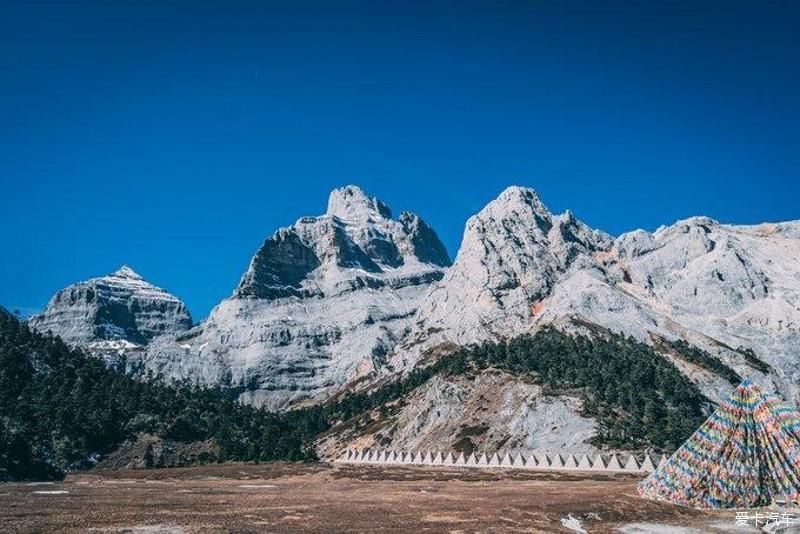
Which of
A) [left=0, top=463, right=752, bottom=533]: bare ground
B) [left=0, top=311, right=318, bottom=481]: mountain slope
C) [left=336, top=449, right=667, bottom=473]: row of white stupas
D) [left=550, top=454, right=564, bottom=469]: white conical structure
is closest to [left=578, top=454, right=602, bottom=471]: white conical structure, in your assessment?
[left=336, top=449, right=667, bottom=473]: row of white stupas

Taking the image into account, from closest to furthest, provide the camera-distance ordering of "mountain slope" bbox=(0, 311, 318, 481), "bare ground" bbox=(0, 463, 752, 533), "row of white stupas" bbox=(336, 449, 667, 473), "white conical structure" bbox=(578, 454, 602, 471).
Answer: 1. "bare ground" bbox=(0, 463, 752, 533)
2. "row of white stupas" bbox=(336, 449, 667, 473)
3. "white conical structure" bbox=(578, 454, 602, 471)
4. "mountain slope" bbox=(0, 311, 318, 481)

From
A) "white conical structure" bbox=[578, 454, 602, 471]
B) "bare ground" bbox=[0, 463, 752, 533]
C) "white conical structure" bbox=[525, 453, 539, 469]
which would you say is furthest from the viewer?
"white conical structure" bbox=[525, 453, 539, 469]

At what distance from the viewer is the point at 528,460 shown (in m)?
121

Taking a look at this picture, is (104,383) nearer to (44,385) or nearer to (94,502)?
(44,385)

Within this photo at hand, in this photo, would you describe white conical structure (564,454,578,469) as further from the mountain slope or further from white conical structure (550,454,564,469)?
the mountain slope

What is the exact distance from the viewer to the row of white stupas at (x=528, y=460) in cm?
10488

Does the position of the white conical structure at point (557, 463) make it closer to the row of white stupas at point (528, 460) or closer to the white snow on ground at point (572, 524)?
the row of white stupas at point (528, 460)

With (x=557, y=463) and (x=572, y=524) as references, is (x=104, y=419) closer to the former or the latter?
(x=557, y=463)

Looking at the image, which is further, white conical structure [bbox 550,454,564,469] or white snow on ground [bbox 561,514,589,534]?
white conical structure [bbox 550,454,564,469]

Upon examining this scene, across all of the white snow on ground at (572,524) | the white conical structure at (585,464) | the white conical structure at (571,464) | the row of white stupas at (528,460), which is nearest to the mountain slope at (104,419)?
the row of white stupas at (528,460)

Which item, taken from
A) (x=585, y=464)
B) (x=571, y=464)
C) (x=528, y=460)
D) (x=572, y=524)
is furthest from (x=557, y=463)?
(x=572, y=524)

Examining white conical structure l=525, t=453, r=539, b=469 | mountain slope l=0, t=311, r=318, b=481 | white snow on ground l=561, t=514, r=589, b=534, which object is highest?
mountain slope l=0, t=311, r=318, b=481

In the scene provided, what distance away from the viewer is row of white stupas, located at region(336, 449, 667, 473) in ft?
344

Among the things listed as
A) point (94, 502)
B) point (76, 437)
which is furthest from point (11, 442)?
point (94, 502)
